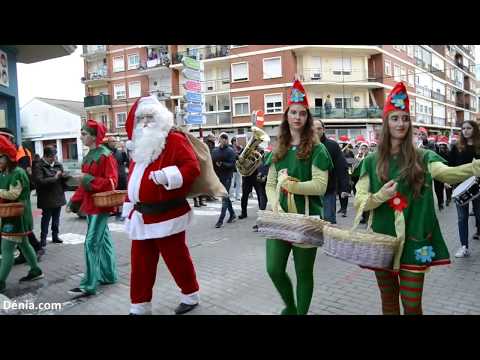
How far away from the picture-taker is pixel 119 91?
4328 centimetres

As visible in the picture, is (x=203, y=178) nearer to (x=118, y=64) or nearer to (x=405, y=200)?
(x=405, y=200)

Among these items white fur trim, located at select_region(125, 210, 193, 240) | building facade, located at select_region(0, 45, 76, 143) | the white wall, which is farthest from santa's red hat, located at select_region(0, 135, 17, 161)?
the white wall

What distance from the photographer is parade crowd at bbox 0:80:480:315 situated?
2596 mm

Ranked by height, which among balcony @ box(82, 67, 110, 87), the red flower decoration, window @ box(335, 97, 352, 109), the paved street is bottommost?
the paved street

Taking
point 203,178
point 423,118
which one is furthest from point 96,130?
point 423,118

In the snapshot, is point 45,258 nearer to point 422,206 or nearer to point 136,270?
point 136,270

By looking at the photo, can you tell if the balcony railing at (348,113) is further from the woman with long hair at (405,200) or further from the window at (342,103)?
the woman with long hair at (405,200)

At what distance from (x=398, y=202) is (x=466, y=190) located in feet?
6.03

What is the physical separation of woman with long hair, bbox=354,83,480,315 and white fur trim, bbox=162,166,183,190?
158cm

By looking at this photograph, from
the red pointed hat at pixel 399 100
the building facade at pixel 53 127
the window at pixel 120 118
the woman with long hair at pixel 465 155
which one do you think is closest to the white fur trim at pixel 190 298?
the red pointed hat at pixel 399 100

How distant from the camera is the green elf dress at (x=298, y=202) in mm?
3117

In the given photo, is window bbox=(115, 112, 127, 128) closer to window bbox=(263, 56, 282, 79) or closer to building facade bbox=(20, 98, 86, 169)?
building facade bbox=(20, 98, 86, 169)

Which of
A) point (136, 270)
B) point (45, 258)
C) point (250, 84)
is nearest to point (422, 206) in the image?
point (136, 270)
